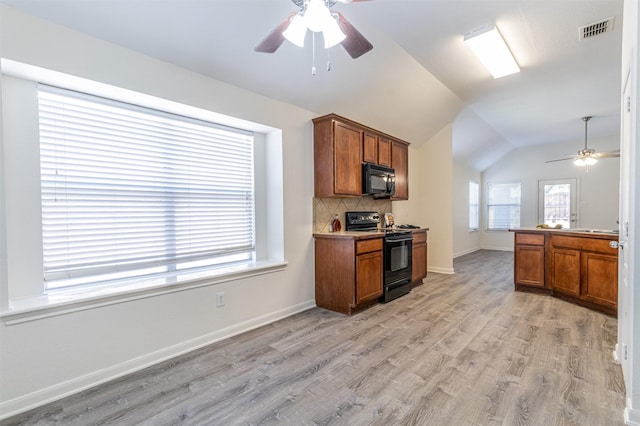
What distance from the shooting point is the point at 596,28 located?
2779 millimetres

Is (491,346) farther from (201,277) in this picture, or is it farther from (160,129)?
(160,129)

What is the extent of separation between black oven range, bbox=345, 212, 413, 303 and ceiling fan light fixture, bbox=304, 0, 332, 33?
2.76 m

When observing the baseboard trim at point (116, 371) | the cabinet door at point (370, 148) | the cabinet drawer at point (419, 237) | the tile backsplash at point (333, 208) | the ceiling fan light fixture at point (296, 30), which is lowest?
the baseboard trim at point (116, 371)

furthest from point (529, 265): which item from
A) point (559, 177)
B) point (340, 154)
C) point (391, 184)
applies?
point (559, 177)

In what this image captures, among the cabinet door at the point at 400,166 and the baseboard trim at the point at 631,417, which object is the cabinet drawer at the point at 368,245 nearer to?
the cabinet door at the point at 400,166

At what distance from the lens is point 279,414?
1.78 metres

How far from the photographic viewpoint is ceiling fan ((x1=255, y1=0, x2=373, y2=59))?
1.58m

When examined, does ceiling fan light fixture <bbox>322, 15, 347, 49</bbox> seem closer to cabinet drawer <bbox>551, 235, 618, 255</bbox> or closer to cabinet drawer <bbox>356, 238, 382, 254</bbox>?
cabinet drawer <bbox>356, 238, 382, 254</bbox>

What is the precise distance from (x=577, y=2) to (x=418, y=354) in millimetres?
3307

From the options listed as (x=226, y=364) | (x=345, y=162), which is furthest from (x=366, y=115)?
(x=226, y=364)


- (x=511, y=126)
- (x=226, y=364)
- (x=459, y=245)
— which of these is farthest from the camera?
(x=459, y=245)

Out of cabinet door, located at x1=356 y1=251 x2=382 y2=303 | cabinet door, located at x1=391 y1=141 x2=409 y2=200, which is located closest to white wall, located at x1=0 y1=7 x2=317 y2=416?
cabinet door, located at x1=356 y1=251 x2=382 y2=303

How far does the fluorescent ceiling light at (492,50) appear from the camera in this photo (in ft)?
9.35

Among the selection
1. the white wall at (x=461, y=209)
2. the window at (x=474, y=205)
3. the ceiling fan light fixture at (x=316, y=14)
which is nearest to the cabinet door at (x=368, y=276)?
the ceiling fan light fixture at (x=316, y=14)
